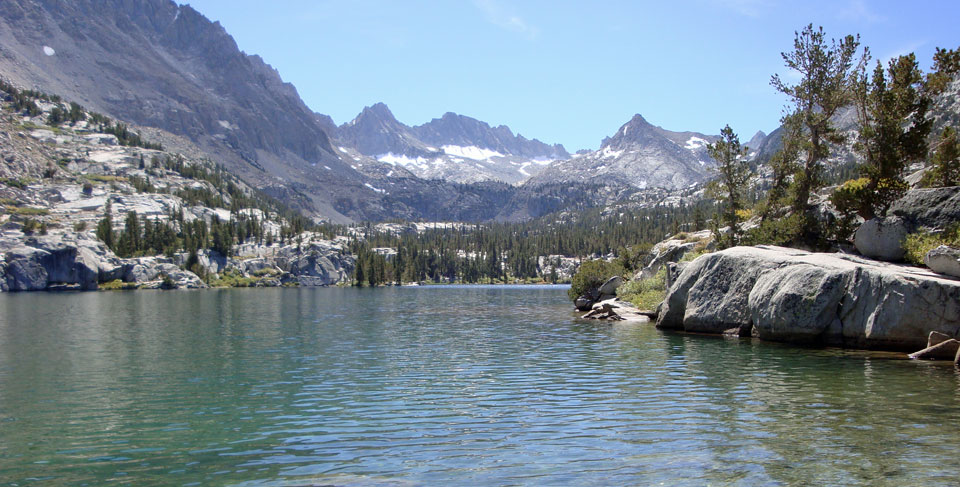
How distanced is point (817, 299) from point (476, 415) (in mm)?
27494

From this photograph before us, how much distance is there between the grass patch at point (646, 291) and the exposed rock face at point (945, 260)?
2792 cm

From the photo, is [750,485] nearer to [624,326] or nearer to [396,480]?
[396,480]

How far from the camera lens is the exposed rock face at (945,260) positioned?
3362 centimetres

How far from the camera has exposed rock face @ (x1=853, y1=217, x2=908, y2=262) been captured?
4072 cm

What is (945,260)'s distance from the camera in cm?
3391

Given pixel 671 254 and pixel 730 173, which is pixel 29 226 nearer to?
pixel 671 254

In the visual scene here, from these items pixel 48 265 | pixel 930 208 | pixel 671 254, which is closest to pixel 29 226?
pixel 48 265

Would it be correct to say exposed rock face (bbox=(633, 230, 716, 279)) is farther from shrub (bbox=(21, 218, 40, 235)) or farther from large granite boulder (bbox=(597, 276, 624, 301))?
shrub (bbox=(21, 218, 40, 235))

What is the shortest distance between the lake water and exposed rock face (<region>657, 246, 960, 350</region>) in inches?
103

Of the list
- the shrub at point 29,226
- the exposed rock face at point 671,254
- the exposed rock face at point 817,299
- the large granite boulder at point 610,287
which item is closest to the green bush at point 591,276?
the large granite boulder at point 610,287

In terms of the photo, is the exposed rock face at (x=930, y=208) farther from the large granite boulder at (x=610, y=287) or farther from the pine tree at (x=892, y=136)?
the large granite boulder at (x=610, y=287)

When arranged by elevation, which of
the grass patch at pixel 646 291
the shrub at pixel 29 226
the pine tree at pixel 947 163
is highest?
the shrub at pixel 29 226

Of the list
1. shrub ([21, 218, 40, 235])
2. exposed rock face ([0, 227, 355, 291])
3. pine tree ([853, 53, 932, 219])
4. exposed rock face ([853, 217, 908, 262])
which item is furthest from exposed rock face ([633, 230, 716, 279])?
shrub ([21, 218, 40, 235])

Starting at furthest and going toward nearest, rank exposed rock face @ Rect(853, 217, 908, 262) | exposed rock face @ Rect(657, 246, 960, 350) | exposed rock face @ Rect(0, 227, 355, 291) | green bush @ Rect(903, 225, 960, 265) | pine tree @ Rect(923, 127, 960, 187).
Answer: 1. exposed rock face @ Rect(0, 227, 355, 291)
2. pine tree @ Rect(923, 127, 960, 187)
3. exposed rock face @ Rect(853, 217, 908, 262)
4. green bush @ Rect(903, 225, 960, 265)
5. exposed rock face @ Rect(657, 246, 960, 350)
